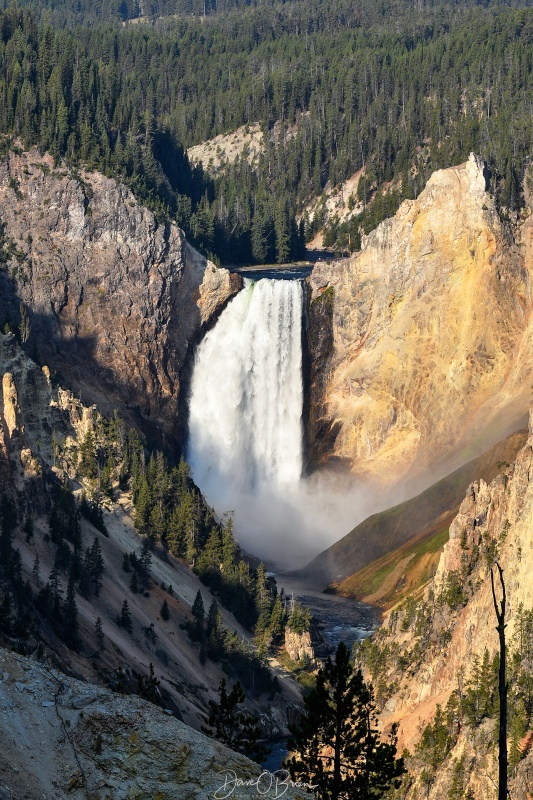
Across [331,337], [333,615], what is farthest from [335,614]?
[331,337]

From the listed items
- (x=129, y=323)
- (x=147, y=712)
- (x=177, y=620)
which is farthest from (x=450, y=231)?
(x=147, y=712)

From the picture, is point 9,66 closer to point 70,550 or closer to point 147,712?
point 70,550

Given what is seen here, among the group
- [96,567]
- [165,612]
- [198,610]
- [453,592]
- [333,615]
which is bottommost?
[453,592]

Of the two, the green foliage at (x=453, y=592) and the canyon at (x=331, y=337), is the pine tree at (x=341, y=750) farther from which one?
the canyon at (x=331, y=337)

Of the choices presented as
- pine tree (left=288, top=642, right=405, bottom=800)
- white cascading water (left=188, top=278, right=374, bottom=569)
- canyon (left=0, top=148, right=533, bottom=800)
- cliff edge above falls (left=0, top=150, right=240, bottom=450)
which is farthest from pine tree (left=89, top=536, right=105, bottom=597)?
pine tree (left=288, top=642, right=405, bottom=800)

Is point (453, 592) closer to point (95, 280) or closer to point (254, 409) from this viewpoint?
point (254, 409)

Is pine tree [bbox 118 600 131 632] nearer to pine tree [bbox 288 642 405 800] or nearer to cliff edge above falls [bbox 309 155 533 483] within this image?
cliff edge above falls [bbox 309 155 533 483]

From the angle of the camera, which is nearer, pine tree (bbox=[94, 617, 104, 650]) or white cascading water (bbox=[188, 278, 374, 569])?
pine tree (bbox=[94, 617, 104, 650])
